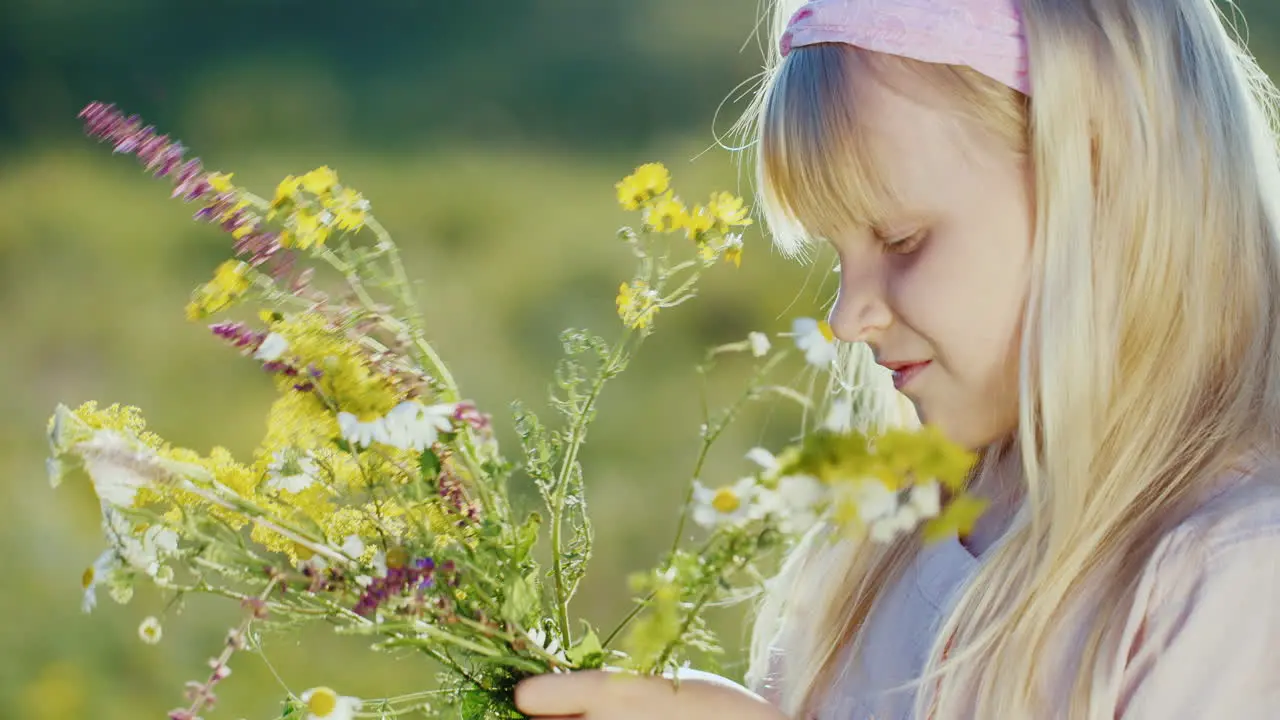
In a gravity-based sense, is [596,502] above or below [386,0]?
below

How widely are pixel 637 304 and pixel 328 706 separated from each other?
328 millimetres

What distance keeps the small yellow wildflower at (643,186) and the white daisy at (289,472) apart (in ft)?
0.89

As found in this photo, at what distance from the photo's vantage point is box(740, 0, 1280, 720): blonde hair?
0.96 metres

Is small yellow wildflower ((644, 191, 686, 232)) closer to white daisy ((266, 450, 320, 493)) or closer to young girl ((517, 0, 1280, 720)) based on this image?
young girl ((517, 0, 1280, 720))

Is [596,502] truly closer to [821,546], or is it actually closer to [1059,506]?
[821,546]

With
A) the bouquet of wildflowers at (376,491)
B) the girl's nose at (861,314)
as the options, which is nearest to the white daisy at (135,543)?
the bouquet of wildflowers at (376,491)

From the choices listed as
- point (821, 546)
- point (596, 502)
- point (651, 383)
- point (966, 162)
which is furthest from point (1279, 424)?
point (651, 383)

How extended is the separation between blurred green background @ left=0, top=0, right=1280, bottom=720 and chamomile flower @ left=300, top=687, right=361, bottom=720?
183cm

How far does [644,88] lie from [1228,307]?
135 inches

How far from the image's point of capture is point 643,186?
94 centimetres

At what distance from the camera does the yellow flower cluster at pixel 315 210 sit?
0.88 meters

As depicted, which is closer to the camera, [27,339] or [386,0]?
[27,339]

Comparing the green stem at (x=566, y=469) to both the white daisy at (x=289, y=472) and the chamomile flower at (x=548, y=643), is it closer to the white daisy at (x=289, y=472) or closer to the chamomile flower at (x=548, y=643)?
the chamomile flower at (x=548, y=643)

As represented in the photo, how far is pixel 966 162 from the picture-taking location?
979 millimetres
